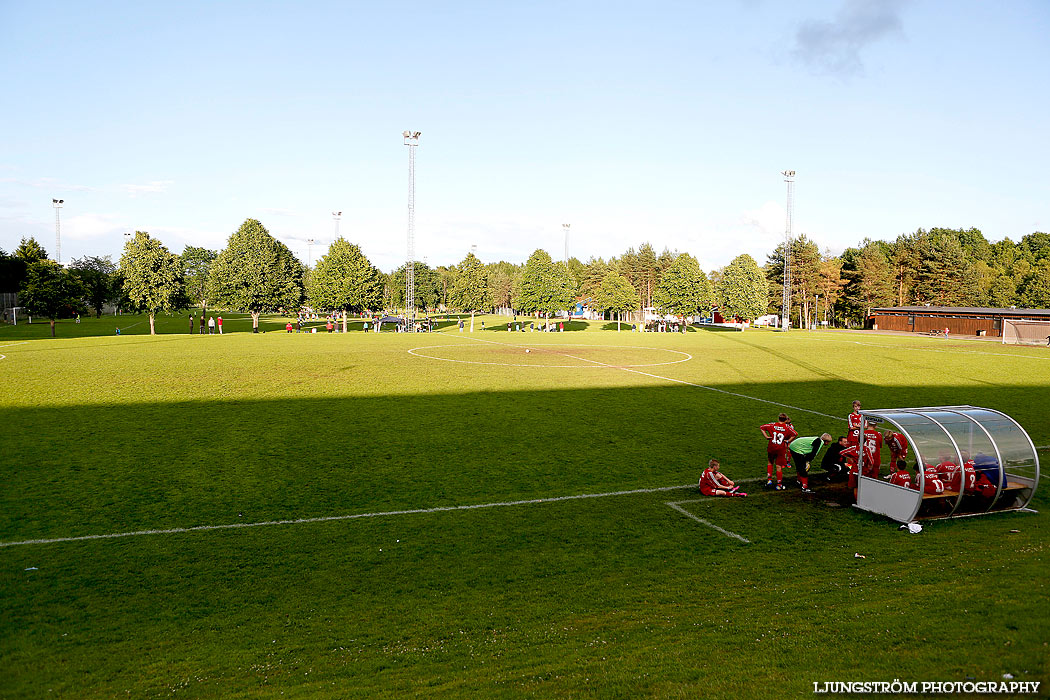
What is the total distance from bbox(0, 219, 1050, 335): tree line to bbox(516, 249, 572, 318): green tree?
0.56 ft

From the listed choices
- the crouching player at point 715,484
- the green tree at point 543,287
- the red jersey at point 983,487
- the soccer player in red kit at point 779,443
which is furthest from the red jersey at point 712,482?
the green tree at point 543,287

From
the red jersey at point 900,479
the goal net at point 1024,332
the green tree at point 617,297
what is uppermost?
the green tree at point 617,297

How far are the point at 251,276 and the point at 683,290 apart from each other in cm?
6567

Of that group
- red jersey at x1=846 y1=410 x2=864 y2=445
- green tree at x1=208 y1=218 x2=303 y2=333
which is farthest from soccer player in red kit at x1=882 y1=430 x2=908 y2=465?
green tree at x1=208 y1=218 x2=303 y2=333

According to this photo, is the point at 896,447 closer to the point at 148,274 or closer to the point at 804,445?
the point at 804,445

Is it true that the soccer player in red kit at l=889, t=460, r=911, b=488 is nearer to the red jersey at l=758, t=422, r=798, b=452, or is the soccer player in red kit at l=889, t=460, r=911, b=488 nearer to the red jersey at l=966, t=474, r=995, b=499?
the red jersey at l=966, t=474, r=995, b=499

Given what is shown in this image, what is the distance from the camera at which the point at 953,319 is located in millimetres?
83688

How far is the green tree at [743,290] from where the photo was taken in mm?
116000

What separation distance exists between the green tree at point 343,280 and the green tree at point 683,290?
47.3 metres

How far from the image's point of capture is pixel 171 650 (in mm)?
8422

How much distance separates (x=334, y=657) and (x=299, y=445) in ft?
43.8

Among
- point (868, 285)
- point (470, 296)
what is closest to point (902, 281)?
point (868, 285)

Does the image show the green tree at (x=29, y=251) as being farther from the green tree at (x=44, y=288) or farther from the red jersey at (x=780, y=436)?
the red jersey at (x=780, y=436)

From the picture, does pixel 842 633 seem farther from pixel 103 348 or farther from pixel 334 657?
pixel 103 348
